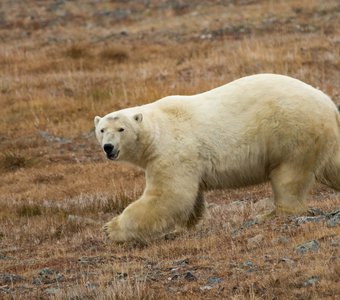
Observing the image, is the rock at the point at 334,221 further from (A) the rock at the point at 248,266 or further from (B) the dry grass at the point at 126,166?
(A) the rock at the point at 248,266

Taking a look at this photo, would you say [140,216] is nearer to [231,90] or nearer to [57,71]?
[231,90]

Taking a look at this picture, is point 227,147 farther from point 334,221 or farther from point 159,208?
point 334,221

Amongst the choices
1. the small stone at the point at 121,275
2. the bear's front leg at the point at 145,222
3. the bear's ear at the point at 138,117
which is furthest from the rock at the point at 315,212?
the small stone at the point at 121,275

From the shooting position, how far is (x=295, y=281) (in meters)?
5.86

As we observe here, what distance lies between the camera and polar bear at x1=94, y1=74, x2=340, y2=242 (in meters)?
8.59

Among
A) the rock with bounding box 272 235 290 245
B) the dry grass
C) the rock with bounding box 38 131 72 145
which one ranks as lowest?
the rock with bounding box 38 131 72 145

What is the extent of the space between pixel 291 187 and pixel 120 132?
1944 mm

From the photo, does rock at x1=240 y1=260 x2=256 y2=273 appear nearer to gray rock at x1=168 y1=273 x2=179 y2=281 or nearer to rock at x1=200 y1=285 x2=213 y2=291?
rock at x1=200 y1=285 x2=213 y2=291

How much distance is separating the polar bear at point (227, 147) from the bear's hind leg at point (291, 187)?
11 millimetres

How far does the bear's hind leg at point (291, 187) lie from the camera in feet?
28.4

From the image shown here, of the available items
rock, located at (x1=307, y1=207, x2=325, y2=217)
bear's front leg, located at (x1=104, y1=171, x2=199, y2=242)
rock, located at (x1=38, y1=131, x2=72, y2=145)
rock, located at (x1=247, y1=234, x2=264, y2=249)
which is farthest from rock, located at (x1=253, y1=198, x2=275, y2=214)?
rock, located at (x1=38, y1=131, x2=72, y2=145)

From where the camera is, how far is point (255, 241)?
289 inches

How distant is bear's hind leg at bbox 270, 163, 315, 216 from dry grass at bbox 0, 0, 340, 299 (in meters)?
0.52

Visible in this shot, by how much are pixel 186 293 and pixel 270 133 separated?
10.0ft
